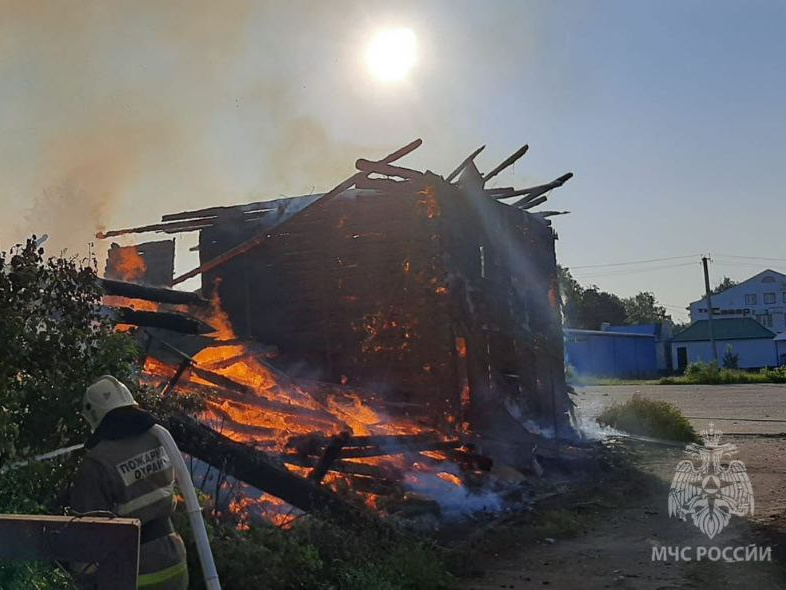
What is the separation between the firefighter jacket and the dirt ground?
3.61 m

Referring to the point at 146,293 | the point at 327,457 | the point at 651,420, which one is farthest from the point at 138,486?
the point at 651,420

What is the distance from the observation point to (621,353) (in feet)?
202

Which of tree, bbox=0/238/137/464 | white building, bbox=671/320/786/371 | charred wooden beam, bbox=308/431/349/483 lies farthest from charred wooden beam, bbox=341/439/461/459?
white building, bbox=671/320/786/371

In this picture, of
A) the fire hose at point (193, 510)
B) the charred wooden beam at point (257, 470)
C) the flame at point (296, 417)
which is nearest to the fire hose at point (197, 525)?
the fire hose at point (193, 510)

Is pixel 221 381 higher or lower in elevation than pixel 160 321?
lower

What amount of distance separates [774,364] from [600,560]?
59.3 meters

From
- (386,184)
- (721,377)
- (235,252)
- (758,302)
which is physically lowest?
(721,377)

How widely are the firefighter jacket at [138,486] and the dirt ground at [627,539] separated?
11.8 ft

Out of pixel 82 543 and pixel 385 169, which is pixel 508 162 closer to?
pixel 385 169

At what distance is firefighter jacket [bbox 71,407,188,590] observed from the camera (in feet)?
→ 13.3

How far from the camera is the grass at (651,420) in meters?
16.1

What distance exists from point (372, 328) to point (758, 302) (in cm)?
7445

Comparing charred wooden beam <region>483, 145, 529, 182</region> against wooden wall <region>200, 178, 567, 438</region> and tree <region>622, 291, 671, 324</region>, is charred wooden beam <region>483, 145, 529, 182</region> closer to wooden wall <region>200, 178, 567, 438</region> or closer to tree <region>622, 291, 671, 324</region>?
wooden wall <region>200, 178, 567, 438</region>

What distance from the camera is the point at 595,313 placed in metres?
85.3
